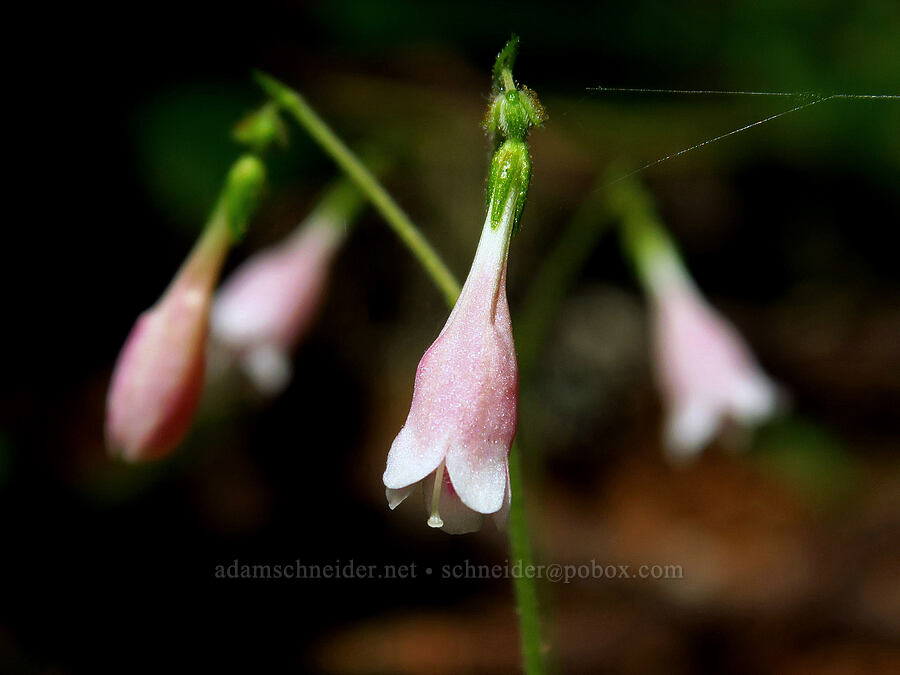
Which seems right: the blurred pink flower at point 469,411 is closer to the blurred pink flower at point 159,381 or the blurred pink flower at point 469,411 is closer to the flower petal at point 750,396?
the blurred pink flower at point 159,381

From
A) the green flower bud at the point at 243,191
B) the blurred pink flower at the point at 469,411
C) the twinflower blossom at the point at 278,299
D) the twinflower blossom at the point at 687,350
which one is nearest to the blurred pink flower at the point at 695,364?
the twinflower blossom at the point at 687,350

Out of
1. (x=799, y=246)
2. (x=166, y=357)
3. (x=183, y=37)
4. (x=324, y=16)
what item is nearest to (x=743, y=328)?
(x=799, y=246)

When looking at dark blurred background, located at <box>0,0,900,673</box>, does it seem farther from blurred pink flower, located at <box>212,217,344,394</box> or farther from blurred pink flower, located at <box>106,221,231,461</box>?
blurred pink flower, located at <box>106,221,231,461</box>

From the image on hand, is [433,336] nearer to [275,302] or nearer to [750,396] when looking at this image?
[275,302]

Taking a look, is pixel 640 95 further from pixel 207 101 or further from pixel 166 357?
pixel 166 357

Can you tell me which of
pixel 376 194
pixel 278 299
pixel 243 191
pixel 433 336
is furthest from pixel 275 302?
pixel 433 336

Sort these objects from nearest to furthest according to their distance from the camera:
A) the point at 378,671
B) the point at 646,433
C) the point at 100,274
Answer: the point at 378,671
the point at 100,274
the point at 646,433
